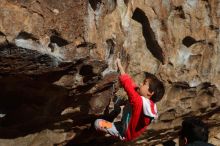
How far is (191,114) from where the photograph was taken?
550cm

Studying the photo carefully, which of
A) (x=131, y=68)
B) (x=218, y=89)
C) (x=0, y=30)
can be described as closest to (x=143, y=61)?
(x=131, y=68)

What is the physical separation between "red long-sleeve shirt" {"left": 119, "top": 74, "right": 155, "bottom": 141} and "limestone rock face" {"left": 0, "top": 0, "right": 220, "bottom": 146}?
110mm

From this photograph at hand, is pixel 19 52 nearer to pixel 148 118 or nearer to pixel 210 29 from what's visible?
pixel 148 118

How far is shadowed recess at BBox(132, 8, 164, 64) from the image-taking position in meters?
4.55

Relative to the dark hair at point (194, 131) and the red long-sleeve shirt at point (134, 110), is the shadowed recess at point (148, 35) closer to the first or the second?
the red long-sleeve shirt at point (134, 110)

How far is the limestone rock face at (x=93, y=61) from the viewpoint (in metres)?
3.38

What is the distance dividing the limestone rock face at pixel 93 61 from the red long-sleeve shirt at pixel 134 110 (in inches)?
4.3

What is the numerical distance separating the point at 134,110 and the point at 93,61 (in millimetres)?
741

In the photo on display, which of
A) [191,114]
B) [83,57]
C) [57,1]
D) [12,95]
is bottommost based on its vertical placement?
[191,114]

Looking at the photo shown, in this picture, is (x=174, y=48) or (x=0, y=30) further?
(x=174, y=48)

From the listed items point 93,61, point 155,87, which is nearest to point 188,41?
point 155,87

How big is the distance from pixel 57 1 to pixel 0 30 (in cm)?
44

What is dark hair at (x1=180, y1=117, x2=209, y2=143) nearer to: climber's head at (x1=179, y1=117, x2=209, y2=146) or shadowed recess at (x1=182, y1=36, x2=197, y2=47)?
climber's head at (x1=179, y1=117, x2=209, y2=146)

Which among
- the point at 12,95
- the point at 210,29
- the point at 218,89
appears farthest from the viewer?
the point at 218,89
